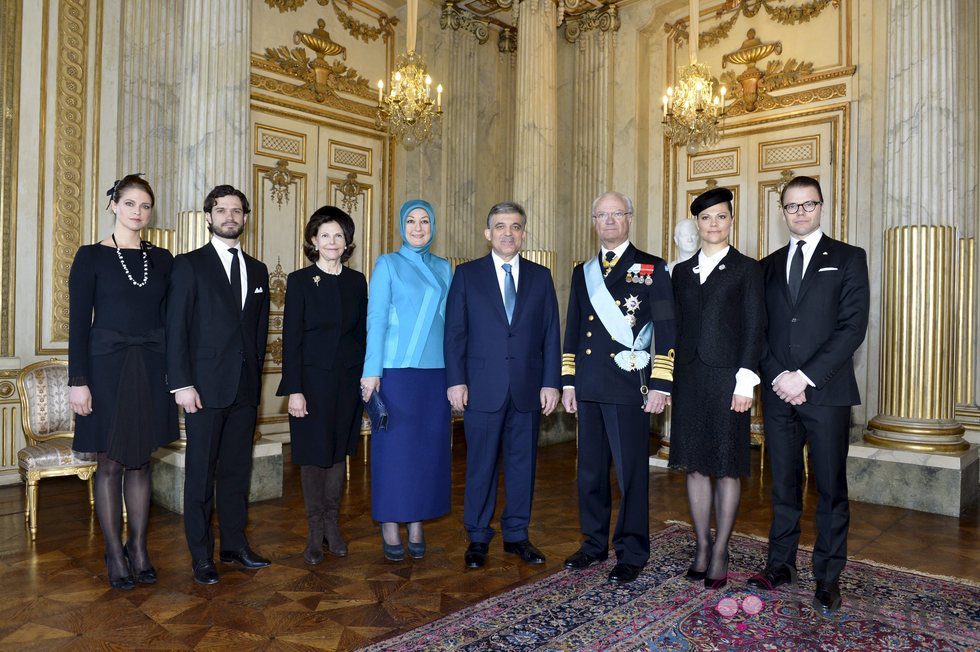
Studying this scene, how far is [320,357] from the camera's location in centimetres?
323

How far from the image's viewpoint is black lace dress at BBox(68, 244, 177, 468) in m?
2.80

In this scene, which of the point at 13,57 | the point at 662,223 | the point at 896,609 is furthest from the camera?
the point at 662,223

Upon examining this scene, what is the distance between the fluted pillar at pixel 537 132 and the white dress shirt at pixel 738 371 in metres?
3.55

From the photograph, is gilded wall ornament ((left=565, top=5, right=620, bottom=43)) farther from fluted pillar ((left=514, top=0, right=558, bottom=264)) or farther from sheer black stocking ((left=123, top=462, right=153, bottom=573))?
sheer black stocking ((left=123, top=462, right=153, bottom=573))

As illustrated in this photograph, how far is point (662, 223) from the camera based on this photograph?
24.2 feet

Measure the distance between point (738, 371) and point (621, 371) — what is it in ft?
1.52

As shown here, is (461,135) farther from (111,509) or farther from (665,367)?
(111,509)

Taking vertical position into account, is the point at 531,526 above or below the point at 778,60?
below

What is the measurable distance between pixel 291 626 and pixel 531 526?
5.41 ft

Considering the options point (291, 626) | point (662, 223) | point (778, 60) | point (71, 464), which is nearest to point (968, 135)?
point (778, 60)

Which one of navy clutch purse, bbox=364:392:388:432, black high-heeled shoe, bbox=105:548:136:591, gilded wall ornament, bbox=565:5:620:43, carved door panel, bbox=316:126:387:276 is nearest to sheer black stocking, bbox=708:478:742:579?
navy clutch purse, bbox=364:392:388:432

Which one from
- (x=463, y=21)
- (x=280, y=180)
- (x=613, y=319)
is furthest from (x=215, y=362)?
(x=463, y=21)

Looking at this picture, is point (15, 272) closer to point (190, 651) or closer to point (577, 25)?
point (190, 651)

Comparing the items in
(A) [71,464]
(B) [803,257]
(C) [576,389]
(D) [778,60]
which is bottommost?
(A) [71,464]
